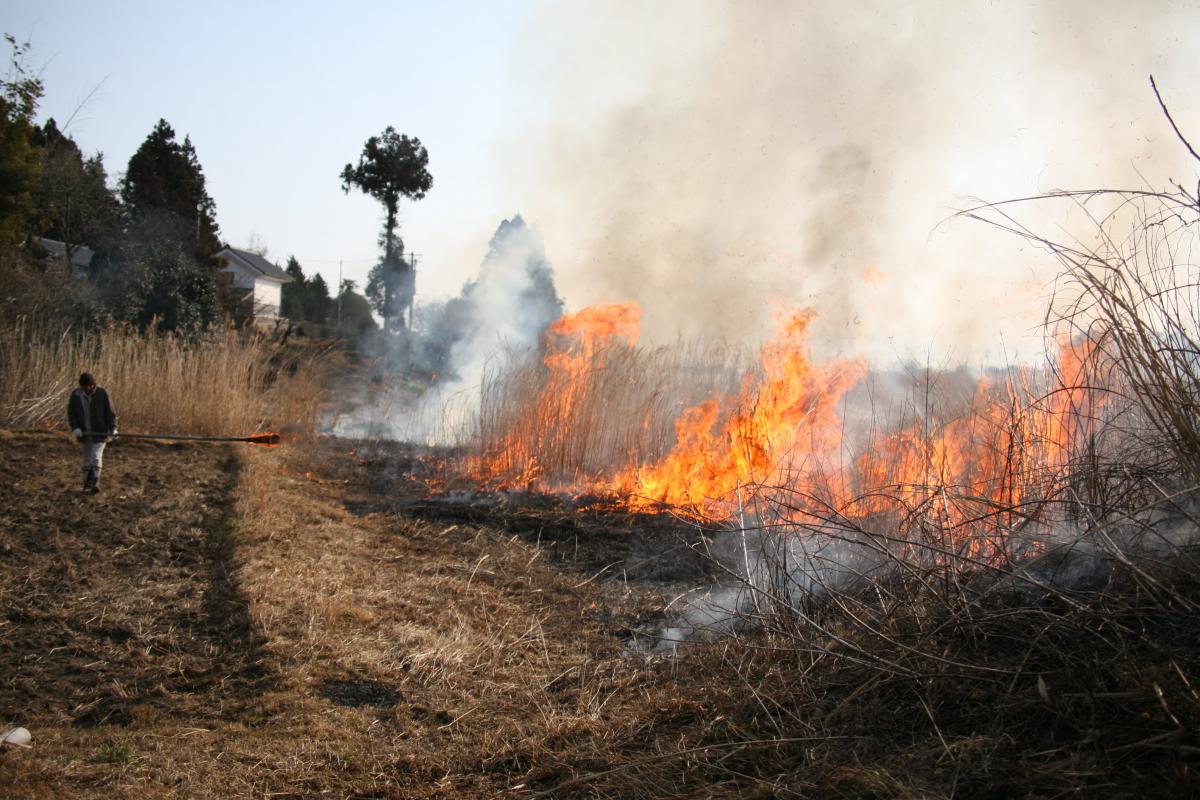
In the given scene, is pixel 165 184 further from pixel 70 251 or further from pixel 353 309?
pixel 353 309

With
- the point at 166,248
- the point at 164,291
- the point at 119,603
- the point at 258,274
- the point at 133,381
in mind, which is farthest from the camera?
the point at 258,274

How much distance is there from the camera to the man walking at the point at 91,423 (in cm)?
911

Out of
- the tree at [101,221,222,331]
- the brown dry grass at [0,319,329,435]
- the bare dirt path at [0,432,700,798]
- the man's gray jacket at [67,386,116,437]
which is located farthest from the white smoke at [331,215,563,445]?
the bare dirt path at [0,432,700,798]

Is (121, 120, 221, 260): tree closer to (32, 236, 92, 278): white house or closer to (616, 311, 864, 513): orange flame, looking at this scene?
(32, 236, 92, 278): white house

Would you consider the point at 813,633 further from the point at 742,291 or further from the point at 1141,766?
the point at 742,291

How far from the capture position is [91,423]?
9359 millimetres

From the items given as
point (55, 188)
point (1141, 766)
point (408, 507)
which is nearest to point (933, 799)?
point (1141, 766)

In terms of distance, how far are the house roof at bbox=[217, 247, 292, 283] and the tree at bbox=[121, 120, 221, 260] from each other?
42.6 feet

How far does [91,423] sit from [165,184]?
2128cm

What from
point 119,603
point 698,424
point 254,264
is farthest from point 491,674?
point 254,264

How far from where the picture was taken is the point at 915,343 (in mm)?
12430

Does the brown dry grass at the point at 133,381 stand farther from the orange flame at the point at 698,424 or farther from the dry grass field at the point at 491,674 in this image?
the orange flame at the point at 698,424

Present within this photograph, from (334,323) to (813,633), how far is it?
1702 inches

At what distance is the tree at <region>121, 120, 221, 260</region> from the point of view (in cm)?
2631
